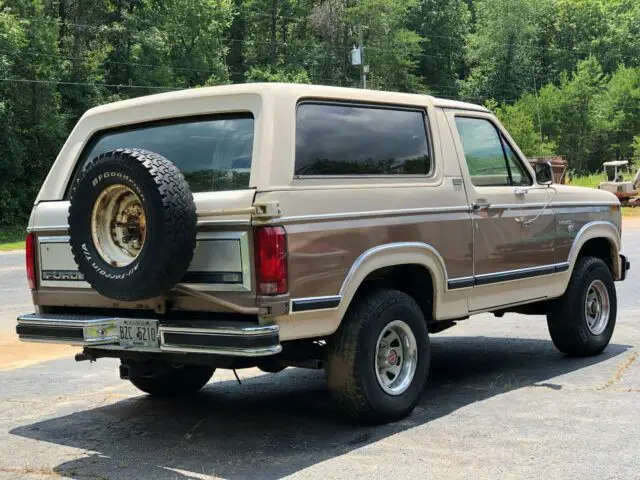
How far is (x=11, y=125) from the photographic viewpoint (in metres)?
36.7

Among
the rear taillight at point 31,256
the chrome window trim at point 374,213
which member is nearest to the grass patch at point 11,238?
the rear taillight at point 31,256

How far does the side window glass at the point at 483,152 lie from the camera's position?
642 cm

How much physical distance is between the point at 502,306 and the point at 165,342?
293cm

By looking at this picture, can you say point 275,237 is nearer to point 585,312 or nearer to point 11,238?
point 585,312

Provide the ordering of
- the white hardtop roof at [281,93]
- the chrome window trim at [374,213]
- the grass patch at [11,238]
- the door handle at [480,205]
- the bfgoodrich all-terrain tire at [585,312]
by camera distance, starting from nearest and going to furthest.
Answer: the chrome window trim at [374,213], the white hardtop roof at [281,93], the door handle at [480,205], the bfgoodrich all-terrain tire at [585,312], the grass patch at [11,238]

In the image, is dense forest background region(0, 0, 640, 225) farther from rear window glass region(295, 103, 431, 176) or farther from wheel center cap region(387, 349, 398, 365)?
wheel center cap region(387, 349, 398, 365)

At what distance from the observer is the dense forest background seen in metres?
38.5

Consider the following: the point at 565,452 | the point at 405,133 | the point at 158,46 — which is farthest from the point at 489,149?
the point at 158,46

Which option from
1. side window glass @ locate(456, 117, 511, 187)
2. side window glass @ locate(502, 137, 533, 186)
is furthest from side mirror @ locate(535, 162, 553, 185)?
side window glass @ locate(456, 117, 511, 187)

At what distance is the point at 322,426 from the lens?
217 inches

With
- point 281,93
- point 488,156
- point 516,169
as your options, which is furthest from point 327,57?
point 281,93

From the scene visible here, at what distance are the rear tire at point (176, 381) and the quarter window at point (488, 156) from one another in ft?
8.49

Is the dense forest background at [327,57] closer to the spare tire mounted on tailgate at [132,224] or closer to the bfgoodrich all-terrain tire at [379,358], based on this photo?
the spare tire mounted on tailgate at [132,224]

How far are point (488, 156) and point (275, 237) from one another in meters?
2.65
